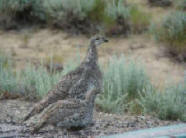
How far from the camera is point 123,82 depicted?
1005cm

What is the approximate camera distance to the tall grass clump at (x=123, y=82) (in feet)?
31.2

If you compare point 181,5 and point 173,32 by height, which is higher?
point 181,5

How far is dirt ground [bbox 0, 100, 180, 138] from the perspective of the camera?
6.80 m

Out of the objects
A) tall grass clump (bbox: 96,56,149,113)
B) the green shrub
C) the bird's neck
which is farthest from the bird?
the green shrub

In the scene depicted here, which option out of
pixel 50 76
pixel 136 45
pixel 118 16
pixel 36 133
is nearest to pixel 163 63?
pixel 136 45

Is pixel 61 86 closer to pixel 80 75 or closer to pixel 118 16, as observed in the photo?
pixel 80 75

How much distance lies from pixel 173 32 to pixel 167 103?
4.26 metres

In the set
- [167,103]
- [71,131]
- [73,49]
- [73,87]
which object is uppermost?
[73,87]

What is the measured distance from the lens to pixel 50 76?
10.3 m

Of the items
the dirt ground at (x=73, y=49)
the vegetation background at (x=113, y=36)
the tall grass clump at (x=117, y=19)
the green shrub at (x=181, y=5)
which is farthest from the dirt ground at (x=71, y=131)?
the green shrub at (x=181, y=5)

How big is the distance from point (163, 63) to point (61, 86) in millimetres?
5028

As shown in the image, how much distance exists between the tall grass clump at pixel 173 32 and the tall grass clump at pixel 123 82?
7.45ft

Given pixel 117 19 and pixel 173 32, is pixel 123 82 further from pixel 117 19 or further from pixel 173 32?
pixel 117 19

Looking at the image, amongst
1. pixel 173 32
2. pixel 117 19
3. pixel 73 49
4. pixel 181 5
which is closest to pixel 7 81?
pixel 73 49
